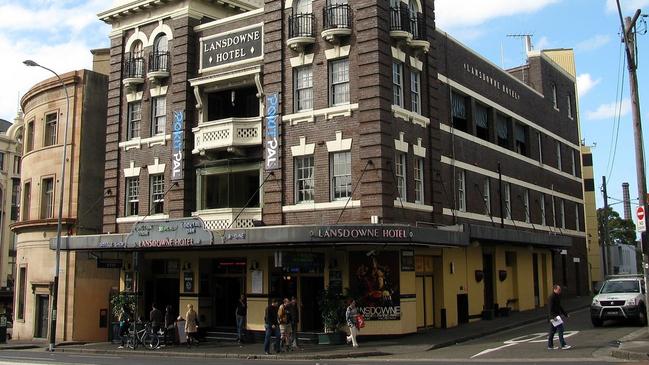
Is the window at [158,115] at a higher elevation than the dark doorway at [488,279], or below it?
higher

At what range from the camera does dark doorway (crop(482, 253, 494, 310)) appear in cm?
3167

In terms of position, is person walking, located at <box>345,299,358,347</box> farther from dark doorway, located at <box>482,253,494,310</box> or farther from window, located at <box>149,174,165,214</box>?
dark doorway, located at <box>482,253,494,310</box>

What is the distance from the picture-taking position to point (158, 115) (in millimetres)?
29953

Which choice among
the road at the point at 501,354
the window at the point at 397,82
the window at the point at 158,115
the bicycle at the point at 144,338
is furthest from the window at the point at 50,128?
the window at the point at 397,82

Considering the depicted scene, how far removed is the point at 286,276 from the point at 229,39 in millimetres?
9920

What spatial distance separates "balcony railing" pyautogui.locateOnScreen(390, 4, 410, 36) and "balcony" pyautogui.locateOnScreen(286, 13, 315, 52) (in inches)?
116

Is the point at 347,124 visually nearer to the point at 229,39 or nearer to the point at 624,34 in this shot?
the point at 229,39

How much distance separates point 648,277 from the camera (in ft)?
63.8

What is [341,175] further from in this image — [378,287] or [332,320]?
[332,320]

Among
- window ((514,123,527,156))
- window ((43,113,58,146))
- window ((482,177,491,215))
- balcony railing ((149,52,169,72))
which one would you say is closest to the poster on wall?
window ((482,177,491,215))

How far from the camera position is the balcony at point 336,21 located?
24.6 metres

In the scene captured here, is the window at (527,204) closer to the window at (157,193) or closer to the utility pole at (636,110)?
the utility pole at (636,110)

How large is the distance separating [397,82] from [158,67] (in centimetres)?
1074

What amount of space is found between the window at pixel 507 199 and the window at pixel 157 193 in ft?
55.3
